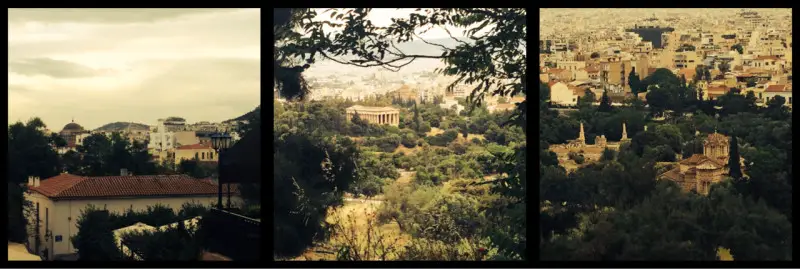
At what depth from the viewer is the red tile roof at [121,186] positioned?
10156mm

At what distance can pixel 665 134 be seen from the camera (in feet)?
33.4

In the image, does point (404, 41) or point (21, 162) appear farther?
point (404, 41)

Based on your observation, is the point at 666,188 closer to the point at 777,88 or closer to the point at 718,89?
the point at 718,89

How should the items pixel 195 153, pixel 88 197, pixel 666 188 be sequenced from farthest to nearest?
pixel 195 153 → pixel 88 197 → pixel 666 188

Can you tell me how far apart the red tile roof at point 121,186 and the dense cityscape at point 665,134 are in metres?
2.68

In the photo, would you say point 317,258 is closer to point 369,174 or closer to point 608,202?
point 369,174

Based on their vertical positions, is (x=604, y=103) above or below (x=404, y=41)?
below

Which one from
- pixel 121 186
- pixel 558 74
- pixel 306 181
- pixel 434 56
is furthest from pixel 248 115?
pixel 558 74

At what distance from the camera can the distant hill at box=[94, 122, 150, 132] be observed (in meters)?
10.2

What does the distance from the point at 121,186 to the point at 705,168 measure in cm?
446

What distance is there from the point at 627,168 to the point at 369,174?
197 cm

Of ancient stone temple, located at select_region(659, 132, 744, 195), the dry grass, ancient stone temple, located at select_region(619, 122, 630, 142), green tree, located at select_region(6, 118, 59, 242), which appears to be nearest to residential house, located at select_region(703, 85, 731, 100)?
ancient stone temple, located at select_region(659, 132, 744, 195)

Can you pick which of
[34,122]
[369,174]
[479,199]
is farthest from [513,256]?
[34,122]

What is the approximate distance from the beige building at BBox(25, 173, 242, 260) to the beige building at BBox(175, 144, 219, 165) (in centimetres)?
15
